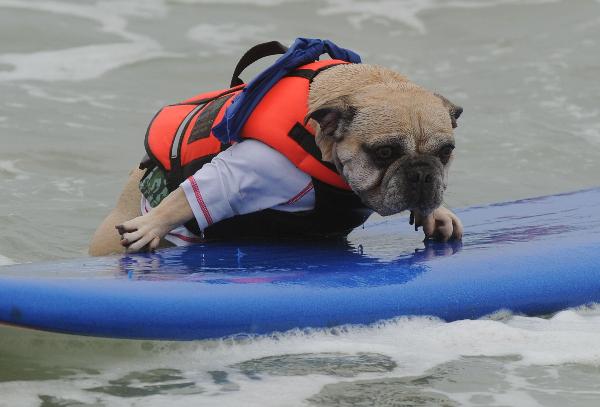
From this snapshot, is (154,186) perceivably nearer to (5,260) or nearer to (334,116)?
(334,116)

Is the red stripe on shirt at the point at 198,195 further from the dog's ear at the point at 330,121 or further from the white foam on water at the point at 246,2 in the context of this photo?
the white foam on water at the point at 246,2

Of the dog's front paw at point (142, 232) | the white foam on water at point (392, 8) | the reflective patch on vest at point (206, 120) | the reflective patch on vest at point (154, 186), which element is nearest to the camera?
the dog's front paw at point (142, 232)

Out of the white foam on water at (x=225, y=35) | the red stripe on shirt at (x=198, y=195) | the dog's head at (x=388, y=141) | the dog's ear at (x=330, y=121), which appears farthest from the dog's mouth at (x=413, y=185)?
the white foam on water at (x=225, y=35)

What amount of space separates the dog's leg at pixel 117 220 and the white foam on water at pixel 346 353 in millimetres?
1327

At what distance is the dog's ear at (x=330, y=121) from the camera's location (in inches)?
194

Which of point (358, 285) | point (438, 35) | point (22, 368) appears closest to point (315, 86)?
point (358, 285)

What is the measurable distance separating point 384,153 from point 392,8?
36.9 ft

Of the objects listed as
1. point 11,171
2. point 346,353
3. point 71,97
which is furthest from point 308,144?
point 71,97

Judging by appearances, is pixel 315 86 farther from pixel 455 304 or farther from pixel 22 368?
pixel 22 368

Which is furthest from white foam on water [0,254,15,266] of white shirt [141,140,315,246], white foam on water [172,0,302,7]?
white foam on water [172,0,302,7]

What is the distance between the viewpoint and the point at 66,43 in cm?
1338

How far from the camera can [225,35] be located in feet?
46.9

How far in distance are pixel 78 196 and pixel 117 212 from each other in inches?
108

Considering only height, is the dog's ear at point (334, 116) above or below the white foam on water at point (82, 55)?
below
